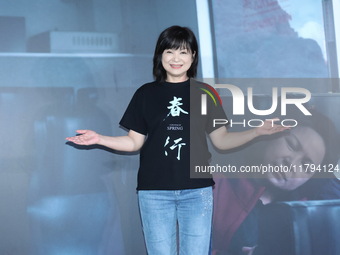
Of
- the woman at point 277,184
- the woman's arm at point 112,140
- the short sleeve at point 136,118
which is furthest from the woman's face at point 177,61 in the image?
the woman at point 277,184

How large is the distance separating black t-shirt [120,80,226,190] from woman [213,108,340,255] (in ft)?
1.53

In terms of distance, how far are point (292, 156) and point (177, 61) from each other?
867 millimetres

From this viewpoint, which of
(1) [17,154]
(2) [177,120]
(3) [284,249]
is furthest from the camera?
(3) [284,249]

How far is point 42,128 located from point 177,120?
2.23 ft

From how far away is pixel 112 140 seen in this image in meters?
2.04

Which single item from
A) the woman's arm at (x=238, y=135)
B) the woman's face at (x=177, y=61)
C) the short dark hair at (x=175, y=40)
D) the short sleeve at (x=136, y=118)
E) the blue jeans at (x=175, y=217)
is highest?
the short dark hair at (x=175, y=40)

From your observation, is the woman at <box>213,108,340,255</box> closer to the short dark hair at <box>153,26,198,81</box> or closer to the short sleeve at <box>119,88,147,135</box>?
the short sleeve at <box>119,88,147,135</box>

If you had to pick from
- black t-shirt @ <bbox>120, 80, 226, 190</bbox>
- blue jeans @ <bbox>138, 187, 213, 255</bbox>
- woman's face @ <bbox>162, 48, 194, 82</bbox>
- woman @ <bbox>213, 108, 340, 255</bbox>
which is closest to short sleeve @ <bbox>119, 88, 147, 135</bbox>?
black t-shirt @ <bbox>120, 80, 226, 190</bbox>

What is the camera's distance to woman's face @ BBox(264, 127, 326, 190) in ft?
7.98

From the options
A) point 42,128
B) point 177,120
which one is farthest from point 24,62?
point 177,120

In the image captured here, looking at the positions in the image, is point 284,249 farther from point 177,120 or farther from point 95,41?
point 95,41

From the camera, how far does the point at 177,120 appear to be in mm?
1979

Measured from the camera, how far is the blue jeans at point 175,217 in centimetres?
189

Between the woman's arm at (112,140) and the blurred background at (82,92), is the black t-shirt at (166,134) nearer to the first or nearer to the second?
the woman's arm at (112,140)
